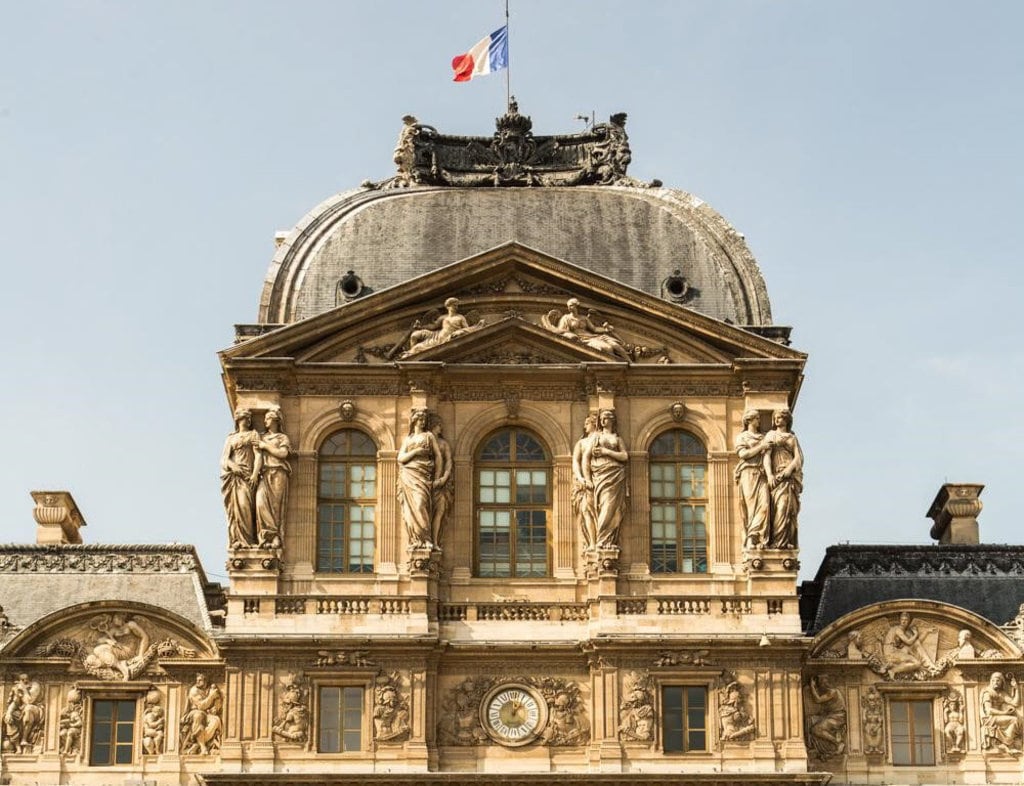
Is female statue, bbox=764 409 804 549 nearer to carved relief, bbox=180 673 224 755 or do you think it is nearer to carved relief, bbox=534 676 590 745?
carved relief, bbox=534 676 590 745

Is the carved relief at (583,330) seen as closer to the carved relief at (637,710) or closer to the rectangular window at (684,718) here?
the carved relief at (637,710)

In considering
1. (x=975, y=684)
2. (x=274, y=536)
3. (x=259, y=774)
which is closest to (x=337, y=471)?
(x=274, y=536)

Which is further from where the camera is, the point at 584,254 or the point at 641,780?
the point at 584,254

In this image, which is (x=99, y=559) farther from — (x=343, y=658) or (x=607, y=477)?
(x=607, y=477)

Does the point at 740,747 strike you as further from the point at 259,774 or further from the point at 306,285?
the point at 306,285

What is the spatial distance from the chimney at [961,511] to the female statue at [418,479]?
44.4 feet

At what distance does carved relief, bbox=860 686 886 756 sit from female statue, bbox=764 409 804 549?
3.64 metres

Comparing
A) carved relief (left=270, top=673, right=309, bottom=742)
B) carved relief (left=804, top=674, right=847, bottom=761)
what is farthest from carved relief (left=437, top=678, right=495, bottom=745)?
carved relief (left=804, top=674, right=847, bottom=761)

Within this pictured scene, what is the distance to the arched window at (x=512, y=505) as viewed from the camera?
61.8 m

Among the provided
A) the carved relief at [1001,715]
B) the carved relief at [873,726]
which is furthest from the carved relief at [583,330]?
the carved relief at [1001,715]

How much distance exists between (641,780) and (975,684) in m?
7.54

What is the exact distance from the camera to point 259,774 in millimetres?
59062

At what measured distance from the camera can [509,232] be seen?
65.1m

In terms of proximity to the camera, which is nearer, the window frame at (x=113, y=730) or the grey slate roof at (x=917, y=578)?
the window frame at (x=113, y=730)
